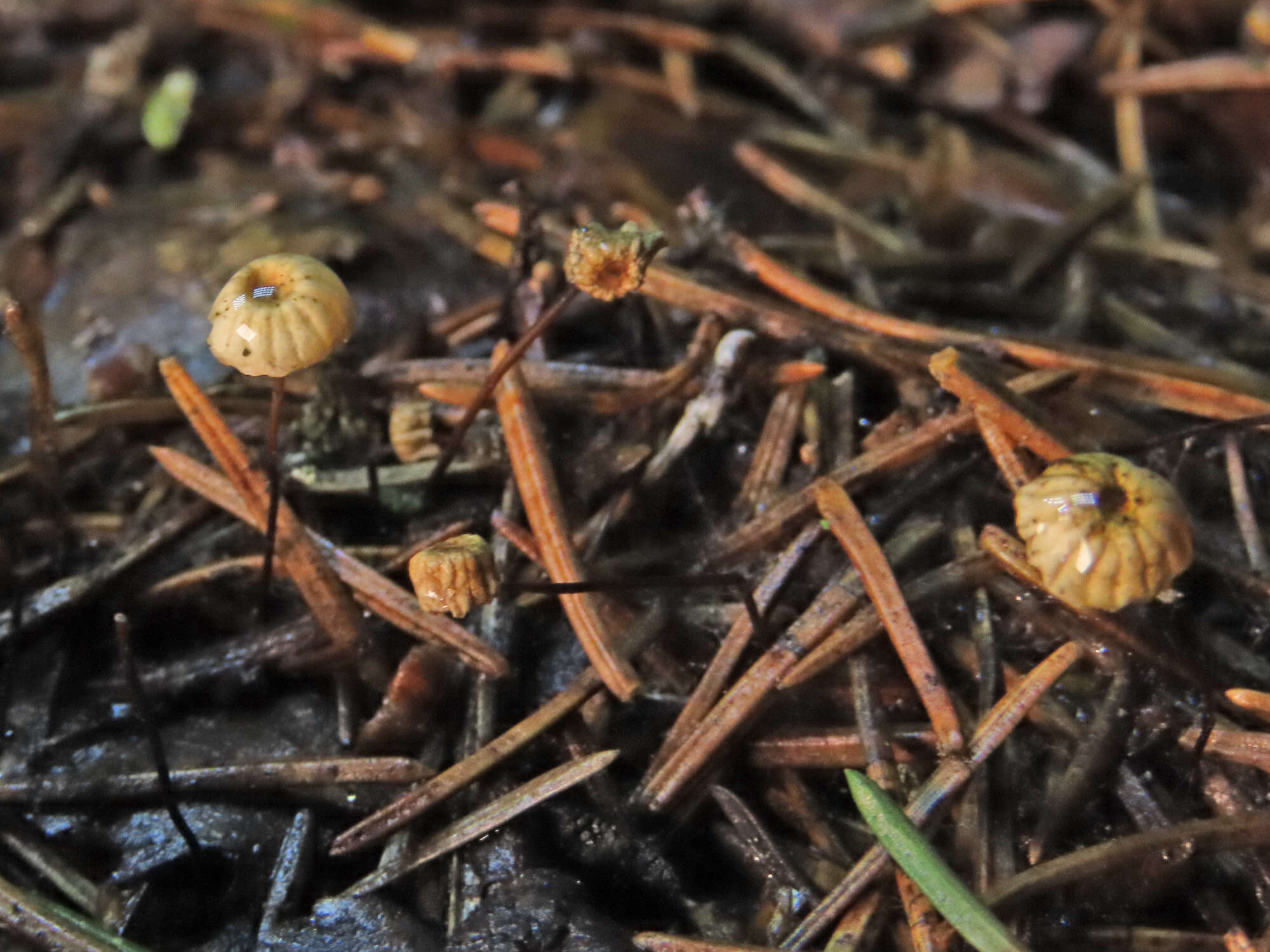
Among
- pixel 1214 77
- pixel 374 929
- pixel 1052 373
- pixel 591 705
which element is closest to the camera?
pixel 374 929

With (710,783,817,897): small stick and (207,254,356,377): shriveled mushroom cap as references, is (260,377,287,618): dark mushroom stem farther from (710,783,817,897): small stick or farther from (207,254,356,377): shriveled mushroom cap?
(710,783,817,897): small stick

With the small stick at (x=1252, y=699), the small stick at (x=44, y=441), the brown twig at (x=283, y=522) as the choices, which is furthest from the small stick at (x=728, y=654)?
the small stick at (x=44, y=441)

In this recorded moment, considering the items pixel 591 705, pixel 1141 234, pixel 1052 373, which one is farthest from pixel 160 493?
pixel 1141 234

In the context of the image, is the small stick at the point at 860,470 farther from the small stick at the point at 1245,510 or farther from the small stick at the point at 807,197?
the small stick at the point at 807,197

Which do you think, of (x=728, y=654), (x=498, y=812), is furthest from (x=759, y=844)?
(x=498, y=812)

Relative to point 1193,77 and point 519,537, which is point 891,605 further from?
point 1193,77

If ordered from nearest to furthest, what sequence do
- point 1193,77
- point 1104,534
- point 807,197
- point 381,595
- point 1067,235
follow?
point 1104,534 < point 381,595 < point 1067,235 < point 807,197 < point 1193,77

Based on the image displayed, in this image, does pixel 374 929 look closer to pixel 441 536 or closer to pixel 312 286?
pixel 441 536
